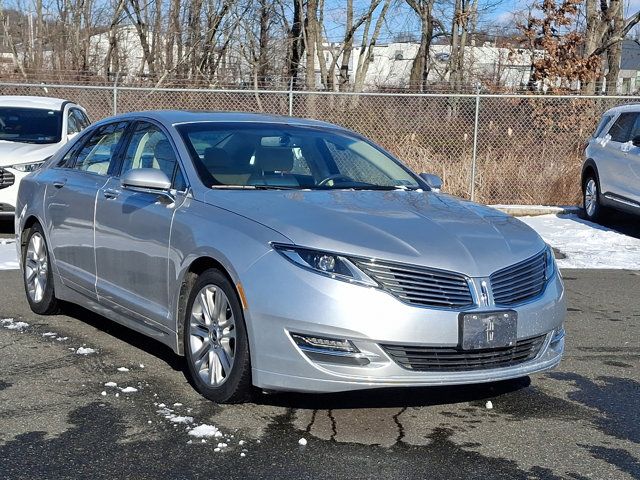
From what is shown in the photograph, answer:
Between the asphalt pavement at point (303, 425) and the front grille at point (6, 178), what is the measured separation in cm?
559

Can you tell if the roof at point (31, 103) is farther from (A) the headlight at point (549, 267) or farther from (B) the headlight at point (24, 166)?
(A) the headlight at point (549, 267)

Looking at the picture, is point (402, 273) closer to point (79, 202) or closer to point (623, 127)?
point (79, 202)

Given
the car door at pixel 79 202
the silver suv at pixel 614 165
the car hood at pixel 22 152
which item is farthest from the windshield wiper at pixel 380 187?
the silver suv at pixel 614 165

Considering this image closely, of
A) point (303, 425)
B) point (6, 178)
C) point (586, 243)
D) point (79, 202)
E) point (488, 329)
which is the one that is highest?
point (79, 202)

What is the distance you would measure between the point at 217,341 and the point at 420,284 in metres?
1.16

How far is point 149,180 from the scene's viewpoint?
576cm

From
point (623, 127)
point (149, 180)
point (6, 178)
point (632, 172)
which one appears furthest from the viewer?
point (623, 127)

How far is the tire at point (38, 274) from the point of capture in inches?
290

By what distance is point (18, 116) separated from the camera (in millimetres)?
13766

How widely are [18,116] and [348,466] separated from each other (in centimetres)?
1062

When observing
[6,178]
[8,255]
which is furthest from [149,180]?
[6,178]

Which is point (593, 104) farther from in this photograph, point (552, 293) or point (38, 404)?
point (38, 404)

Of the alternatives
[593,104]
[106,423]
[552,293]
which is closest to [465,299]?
[552,293]

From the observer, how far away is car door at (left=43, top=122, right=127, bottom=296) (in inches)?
262
